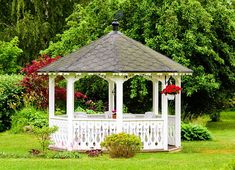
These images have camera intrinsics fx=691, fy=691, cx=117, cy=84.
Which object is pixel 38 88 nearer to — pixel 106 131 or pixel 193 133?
pixel 193 133

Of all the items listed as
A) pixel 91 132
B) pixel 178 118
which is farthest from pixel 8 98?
pixel 178 118

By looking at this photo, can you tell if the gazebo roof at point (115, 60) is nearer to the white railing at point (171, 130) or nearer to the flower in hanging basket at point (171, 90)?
the flower in hanging basket at point (171, 90)

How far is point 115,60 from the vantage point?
21.0 m

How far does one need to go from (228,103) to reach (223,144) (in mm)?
15206

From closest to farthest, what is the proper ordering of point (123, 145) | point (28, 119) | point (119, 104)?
point (123, 145), point (119, 104), point (28, 119)

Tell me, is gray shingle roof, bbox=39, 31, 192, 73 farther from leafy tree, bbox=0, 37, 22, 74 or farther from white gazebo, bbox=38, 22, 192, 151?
leafy tree, bbox=0, 37, 22, 74

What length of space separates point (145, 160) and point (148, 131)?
422 centimetres

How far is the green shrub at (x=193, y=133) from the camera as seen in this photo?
25906mm

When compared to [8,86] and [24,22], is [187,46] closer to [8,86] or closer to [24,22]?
[8,86]

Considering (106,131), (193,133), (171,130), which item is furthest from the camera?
(193,133)

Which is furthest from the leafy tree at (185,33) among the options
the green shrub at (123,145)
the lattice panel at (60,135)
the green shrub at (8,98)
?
the green shrub at (123,145)

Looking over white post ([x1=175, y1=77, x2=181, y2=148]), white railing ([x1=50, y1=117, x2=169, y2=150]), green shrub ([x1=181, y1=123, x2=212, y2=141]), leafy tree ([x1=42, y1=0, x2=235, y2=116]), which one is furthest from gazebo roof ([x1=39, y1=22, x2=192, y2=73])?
leafy tree ([x1=42, y1=0, x2=235, y2=116])

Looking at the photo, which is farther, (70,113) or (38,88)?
(38,88)

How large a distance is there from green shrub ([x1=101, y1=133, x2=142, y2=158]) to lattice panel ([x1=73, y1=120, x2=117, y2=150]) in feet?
7.92
